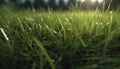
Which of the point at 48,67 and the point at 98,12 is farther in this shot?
the point at 98,12

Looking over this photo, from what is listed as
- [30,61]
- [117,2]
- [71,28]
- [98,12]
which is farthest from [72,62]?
[117,2]

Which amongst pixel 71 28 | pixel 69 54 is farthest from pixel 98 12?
pixel 69 54

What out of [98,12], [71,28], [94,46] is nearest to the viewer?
[94,46]

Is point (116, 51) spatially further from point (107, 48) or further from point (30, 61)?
point (30, 61)

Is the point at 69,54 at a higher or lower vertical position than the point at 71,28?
lower

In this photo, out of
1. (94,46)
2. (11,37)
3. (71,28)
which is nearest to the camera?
(94,46)

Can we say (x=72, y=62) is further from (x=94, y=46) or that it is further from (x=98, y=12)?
(x=98, y=12)

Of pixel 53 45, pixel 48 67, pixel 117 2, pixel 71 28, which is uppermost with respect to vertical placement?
pixel 117 2

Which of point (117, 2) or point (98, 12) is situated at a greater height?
point (117, 2)

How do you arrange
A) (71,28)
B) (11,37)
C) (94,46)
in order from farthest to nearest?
(71,28) < (11,37) < (94,46)
